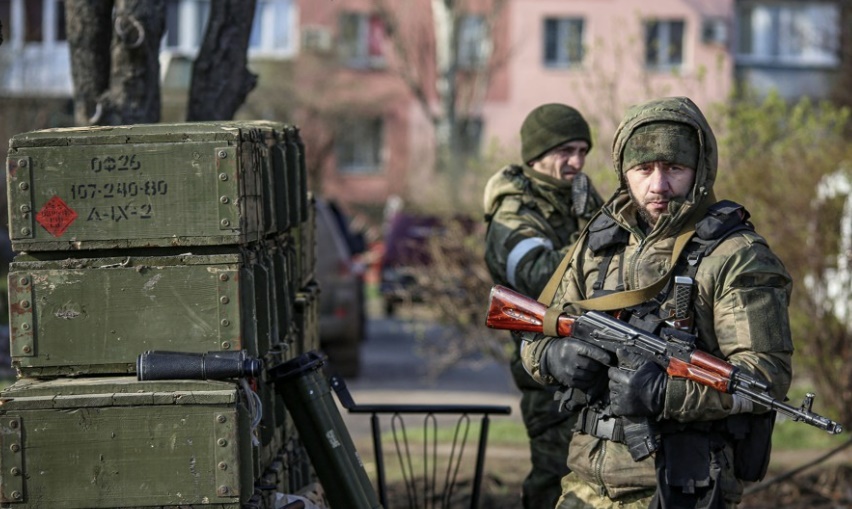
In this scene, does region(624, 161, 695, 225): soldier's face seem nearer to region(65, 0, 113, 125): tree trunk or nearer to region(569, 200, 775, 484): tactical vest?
region(569, 200, 775, 484): tactical vest

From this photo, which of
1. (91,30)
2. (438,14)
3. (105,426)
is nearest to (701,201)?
(105,426)

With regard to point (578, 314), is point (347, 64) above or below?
above

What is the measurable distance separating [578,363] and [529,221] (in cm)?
144

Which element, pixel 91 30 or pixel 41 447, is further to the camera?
pixel 91 30

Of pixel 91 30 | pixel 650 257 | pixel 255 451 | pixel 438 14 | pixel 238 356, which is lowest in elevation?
pixel 255 451

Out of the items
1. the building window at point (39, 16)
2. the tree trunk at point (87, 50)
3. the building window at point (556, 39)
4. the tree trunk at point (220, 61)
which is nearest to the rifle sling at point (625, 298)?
the tree trunk at point (220, 61)

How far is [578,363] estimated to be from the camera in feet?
13.0

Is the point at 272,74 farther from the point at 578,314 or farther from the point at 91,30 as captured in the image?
the point at 578,314

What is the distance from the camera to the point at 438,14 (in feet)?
96.4

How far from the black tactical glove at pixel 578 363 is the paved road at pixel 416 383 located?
5234 mm

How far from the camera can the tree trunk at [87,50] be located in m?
6.05

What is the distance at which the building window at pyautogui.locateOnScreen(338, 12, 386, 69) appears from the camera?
33312mm

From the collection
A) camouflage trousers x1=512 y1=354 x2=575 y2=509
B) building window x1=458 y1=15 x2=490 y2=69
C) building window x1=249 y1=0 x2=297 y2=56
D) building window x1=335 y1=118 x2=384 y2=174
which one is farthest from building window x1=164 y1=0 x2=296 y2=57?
camouflage trousers x1=512 y1=354 x2=575 y2=509

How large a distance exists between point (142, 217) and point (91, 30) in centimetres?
237
